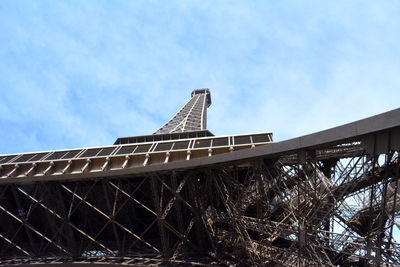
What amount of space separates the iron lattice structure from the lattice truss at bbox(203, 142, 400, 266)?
76mm

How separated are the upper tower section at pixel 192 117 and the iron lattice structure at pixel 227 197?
44.9 m

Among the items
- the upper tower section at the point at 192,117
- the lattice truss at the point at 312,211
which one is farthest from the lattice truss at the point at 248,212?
the upper tower section at the point at 192,117

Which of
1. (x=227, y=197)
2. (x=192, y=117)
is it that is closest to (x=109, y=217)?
(x=227, y=197)

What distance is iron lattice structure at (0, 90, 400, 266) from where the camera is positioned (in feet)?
41.7

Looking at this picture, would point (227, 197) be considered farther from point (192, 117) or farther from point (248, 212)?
point (192, 117)

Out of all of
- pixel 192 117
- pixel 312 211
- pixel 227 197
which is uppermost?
pixel 192 117

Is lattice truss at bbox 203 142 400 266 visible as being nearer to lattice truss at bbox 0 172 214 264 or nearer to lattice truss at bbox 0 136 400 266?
lattice truss at bbox 0 136 400 266

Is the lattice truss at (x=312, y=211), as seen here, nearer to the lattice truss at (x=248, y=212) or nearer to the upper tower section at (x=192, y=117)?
the lattice truss at (x=248, y=212)

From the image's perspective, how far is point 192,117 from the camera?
98.1 m

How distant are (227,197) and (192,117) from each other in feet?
258

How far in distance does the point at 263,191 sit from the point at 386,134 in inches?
273

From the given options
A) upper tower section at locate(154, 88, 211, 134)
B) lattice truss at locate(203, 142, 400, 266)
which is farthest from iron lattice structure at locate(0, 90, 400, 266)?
upper tower section at locate(154, 88, 211, 134)

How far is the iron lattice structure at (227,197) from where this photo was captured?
41.7ft

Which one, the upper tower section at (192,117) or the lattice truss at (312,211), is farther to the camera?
the upper tower section at (192,117)
